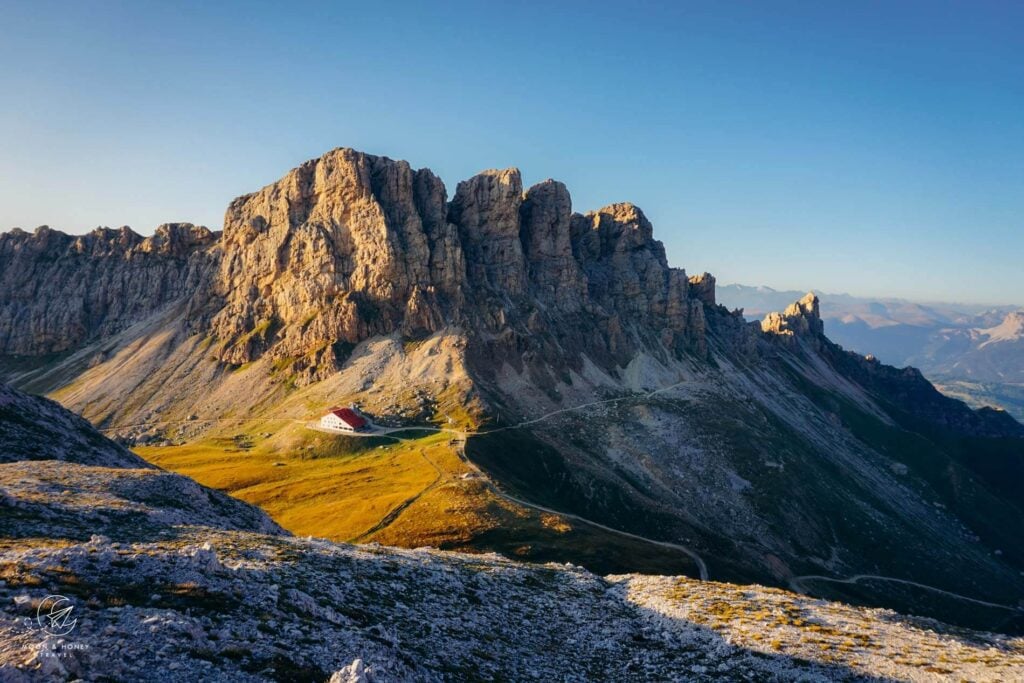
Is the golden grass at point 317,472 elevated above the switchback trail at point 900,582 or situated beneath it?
elevated above

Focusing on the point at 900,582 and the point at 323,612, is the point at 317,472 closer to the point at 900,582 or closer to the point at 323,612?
the point at 323,612

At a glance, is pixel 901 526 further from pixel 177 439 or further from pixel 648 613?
pixel 177 439

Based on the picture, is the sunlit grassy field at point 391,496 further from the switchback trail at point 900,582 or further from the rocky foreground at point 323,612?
the switchback trail at point 900,582

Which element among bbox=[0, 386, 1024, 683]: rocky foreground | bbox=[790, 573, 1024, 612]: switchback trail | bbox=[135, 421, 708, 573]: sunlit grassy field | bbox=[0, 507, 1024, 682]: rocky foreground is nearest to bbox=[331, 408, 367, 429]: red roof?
bbox=[135, 421, 708, 573]: sunlit grassy field

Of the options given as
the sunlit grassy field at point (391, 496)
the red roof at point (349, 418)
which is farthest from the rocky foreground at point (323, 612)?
the red roof at point (349, 418)

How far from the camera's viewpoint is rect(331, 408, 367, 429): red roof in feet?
481

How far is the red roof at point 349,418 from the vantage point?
5778 inches

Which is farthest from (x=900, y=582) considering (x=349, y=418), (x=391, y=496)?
(x=349, y=418)

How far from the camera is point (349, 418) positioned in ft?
485

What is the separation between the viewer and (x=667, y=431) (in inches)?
6865

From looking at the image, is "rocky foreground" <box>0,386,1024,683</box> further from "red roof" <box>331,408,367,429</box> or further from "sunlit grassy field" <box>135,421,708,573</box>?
"red roof" <box>331,408,367,429</box>

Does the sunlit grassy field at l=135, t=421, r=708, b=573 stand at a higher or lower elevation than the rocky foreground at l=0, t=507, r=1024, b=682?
lower

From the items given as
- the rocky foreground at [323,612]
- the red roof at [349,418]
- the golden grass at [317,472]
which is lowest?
the golden grass at [317,472]

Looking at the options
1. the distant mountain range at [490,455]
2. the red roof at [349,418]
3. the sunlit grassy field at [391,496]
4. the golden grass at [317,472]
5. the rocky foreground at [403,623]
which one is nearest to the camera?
the rocky foreground at [403,623]
